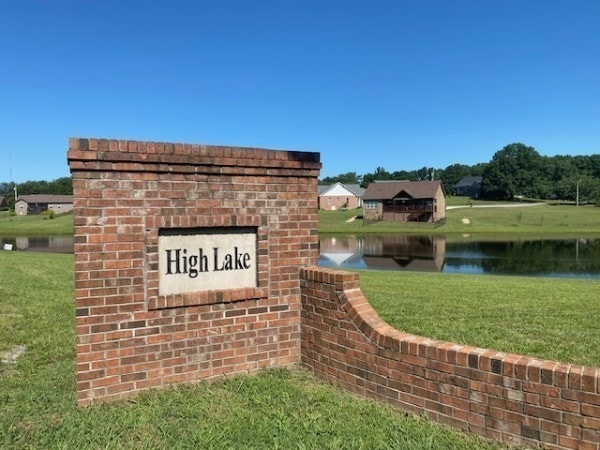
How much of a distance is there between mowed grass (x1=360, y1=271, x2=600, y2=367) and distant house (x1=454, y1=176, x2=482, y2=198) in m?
122

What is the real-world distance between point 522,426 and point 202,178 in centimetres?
321

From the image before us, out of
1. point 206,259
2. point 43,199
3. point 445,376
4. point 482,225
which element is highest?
point 43,199

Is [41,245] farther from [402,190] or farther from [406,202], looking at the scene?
[406,202]

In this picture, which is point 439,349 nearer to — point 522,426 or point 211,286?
point 522,426

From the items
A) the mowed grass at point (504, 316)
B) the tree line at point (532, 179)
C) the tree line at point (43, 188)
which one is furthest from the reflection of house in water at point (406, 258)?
the tree line at point (43, 188)

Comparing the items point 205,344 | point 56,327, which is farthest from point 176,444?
point 56,327

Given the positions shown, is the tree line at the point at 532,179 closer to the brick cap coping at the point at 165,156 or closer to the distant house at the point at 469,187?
the distant house at the point at 469,187

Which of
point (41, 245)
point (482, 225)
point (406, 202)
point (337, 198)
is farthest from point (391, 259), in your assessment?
point (337, 198)

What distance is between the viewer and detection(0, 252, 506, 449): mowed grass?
3.36 metres

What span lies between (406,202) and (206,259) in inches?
2696

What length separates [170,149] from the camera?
443 cm

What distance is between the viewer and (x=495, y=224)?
60281 mm

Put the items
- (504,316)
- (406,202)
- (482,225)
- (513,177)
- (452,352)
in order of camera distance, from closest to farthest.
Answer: (452,352), (504,316), (482,225), (406,202), (513,177)

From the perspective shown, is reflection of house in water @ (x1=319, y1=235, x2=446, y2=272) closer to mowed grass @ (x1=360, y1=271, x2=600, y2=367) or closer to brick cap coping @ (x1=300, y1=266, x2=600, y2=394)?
mowed grass @ (x1=360, y1=271, x2=600, y2=367)
